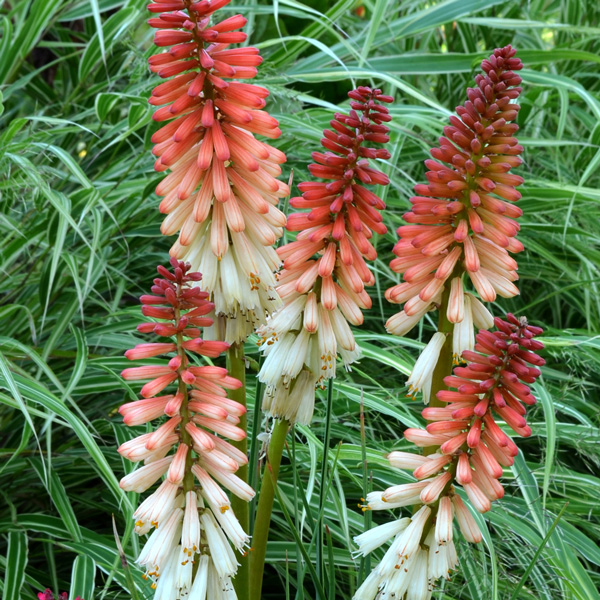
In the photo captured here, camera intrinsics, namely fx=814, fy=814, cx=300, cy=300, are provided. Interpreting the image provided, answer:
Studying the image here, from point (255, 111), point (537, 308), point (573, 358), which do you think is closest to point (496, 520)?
point (573, 358)

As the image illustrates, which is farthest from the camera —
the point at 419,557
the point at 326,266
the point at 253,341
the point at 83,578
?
the point at 253,341

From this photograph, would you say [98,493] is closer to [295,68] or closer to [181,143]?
[181,143]

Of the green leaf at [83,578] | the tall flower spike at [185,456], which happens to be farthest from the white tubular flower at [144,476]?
the green leaf at [83,578]

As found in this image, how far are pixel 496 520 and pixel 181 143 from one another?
1.30 metres

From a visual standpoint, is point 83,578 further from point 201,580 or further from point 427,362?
point 427,362

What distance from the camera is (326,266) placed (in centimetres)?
136

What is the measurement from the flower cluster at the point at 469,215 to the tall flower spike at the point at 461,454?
4.9 inches

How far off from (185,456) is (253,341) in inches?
46.6

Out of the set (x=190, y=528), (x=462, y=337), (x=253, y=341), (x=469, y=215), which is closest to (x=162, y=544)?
(x=190, y=528)

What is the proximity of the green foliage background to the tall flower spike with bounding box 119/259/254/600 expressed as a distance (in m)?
0.32

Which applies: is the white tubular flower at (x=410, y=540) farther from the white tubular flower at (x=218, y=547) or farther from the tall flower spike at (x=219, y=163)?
the tall flower spike at (x=219, y=163)

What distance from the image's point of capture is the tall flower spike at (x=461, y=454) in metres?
1.16

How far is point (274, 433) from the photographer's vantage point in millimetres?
1391

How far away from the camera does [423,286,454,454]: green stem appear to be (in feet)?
4.23
